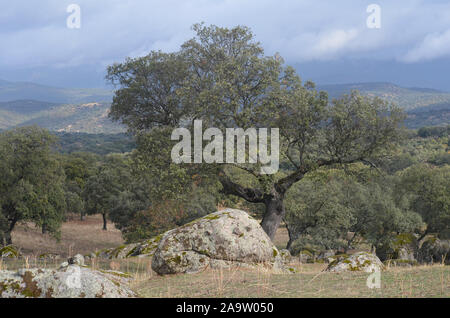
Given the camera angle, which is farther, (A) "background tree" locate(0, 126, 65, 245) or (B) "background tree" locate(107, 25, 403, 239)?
(A) "background tree" locate(0, 126, 65, 245)

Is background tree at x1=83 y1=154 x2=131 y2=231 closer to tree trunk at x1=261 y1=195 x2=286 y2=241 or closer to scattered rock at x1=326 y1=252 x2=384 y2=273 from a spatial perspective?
tree trunk at x1=261 y1=195 x2=286 y2=241

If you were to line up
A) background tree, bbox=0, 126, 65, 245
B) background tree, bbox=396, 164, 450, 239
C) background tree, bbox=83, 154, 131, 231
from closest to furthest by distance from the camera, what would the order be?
background tree, bbox=0, 126, 65, 245
background tree, bbox=396, 164, 450, 239
background tree, bbox=83, 154, 131, 231

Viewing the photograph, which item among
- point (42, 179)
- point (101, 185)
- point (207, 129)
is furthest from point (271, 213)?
point (101, 185)

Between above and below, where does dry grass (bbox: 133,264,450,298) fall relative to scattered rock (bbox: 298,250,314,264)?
above

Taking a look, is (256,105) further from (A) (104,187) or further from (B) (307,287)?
(A) (104,187)

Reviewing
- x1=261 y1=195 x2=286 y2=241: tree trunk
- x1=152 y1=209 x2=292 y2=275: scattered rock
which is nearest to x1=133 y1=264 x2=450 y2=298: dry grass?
x1=152 y1=209 x2=292 y2=275: scattered rock

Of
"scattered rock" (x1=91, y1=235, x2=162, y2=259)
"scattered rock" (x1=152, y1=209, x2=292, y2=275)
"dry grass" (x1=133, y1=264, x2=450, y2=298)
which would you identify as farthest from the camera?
"scattered rock" (x1=91, y1=235, x2=162, y2=259)

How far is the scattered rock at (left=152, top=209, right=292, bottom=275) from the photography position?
14.2m

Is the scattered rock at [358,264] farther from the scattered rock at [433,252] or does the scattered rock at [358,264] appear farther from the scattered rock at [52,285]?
the scattered rock at [433,252]

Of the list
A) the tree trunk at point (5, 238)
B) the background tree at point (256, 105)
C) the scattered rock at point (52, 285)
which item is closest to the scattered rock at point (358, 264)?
the background tree at point (256, 105)

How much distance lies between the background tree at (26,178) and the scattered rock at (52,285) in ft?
121

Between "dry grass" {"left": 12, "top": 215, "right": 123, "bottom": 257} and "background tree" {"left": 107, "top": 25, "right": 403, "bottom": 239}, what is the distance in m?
22.9

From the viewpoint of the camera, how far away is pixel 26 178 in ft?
136

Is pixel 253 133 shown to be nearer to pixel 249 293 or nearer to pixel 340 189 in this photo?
pixel 249 293
